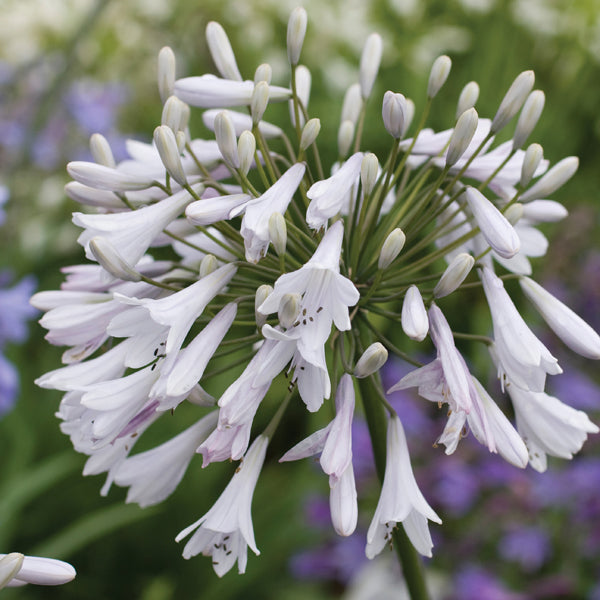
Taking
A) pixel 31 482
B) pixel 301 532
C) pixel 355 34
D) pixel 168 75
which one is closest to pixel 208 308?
pixel 168 75

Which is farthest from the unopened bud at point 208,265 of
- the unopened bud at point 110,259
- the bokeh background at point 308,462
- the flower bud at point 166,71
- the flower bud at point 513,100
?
the bokeh background at point 308,462

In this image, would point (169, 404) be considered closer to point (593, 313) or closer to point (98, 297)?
point (98, 297)

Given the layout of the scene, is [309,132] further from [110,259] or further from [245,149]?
[110,259]

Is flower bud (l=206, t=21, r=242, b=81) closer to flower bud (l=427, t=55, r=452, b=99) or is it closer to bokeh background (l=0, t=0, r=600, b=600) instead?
flower bud (l=427, t=55, r=452, b=99)

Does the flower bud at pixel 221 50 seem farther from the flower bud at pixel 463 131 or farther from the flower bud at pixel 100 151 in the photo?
the flower bud at pixel 463 131

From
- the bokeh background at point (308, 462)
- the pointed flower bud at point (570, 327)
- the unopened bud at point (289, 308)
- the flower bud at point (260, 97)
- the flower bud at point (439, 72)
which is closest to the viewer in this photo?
the unopened bud at point (289, 308)

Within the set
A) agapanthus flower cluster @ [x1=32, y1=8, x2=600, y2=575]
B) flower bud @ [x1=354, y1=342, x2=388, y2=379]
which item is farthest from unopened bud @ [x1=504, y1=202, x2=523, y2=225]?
flower bud @ [x1=354, y1=342, x2=388, y2=379]

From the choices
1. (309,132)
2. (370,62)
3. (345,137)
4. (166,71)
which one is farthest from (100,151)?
(370,62)
